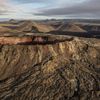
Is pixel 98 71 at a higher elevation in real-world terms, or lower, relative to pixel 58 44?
lower

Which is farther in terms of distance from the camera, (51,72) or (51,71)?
(51,71)

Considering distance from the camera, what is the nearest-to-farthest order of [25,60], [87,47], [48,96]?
1. [48,96]
2. [25,60]
3. [87,47]

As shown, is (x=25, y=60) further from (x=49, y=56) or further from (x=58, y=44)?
(x=58, y=44)

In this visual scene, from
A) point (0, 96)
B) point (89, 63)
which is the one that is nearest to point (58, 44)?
point (89, 63)

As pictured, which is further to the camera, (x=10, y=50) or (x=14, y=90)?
(x=10, y=50)

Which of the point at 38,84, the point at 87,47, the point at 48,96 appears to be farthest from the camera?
the point at 87,47
